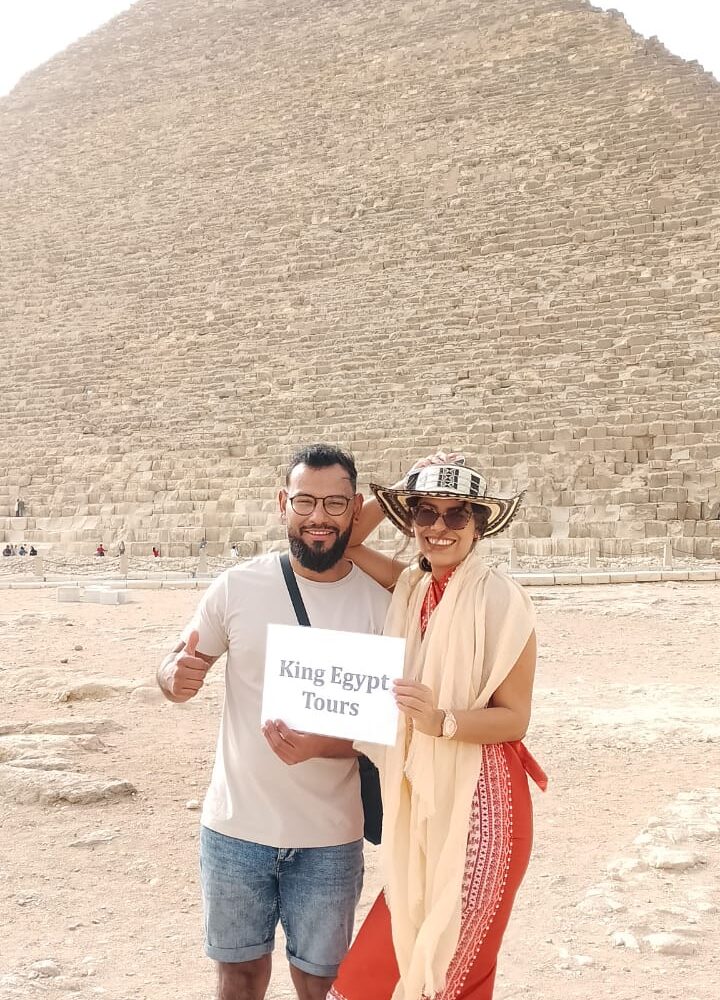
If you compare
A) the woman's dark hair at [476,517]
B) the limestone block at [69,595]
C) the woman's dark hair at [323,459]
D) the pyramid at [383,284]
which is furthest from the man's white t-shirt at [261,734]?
the pyramid at [383,284]

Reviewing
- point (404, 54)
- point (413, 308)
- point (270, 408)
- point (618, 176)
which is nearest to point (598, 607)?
point (270, 408)

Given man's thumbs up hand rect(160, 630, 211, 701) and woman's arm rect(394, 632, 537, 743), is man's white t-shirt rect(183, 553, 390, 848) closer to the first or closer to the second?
man's thumbs up hand rect(160, 630, 211, 701)

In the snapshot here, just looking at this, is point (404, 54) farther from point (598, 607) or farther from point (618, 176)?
point (598, 607)

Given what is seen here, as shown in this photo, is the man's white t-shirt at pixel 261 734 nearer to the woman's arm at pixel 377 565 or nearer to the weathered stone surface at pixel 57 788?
the woman's arm at pixel 377 565

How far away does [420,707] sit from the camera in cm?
192

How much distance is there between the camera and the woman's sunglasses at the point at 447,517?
6.98 feet

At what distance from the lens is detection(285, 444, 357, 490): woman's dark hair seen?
87.7 inches

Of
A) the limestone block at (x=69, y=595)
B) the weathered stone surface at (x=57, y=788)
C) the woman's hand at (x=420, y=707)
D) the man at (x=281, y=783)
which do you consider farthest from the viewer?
the limestone block at (x=69, y=595)

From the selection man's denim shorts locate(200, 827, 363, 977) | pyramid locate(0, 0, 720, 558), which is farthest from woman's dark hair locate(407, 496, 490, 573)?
pyramid locate(0, 0, 720, 558)

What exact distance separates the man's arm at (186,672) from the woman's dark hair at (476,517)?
0.49m

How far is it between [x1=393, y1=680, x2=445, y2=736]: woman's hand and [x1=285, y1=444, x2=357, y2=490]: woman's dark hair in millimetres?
486

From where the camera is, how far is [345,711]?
6.61 ft

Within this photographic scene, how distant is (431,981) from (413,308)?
2029cm

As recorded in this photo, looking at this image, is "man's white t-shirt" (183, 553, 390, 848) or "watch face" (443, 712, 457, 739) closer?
"watch face" (443, 712, 457, 739)
